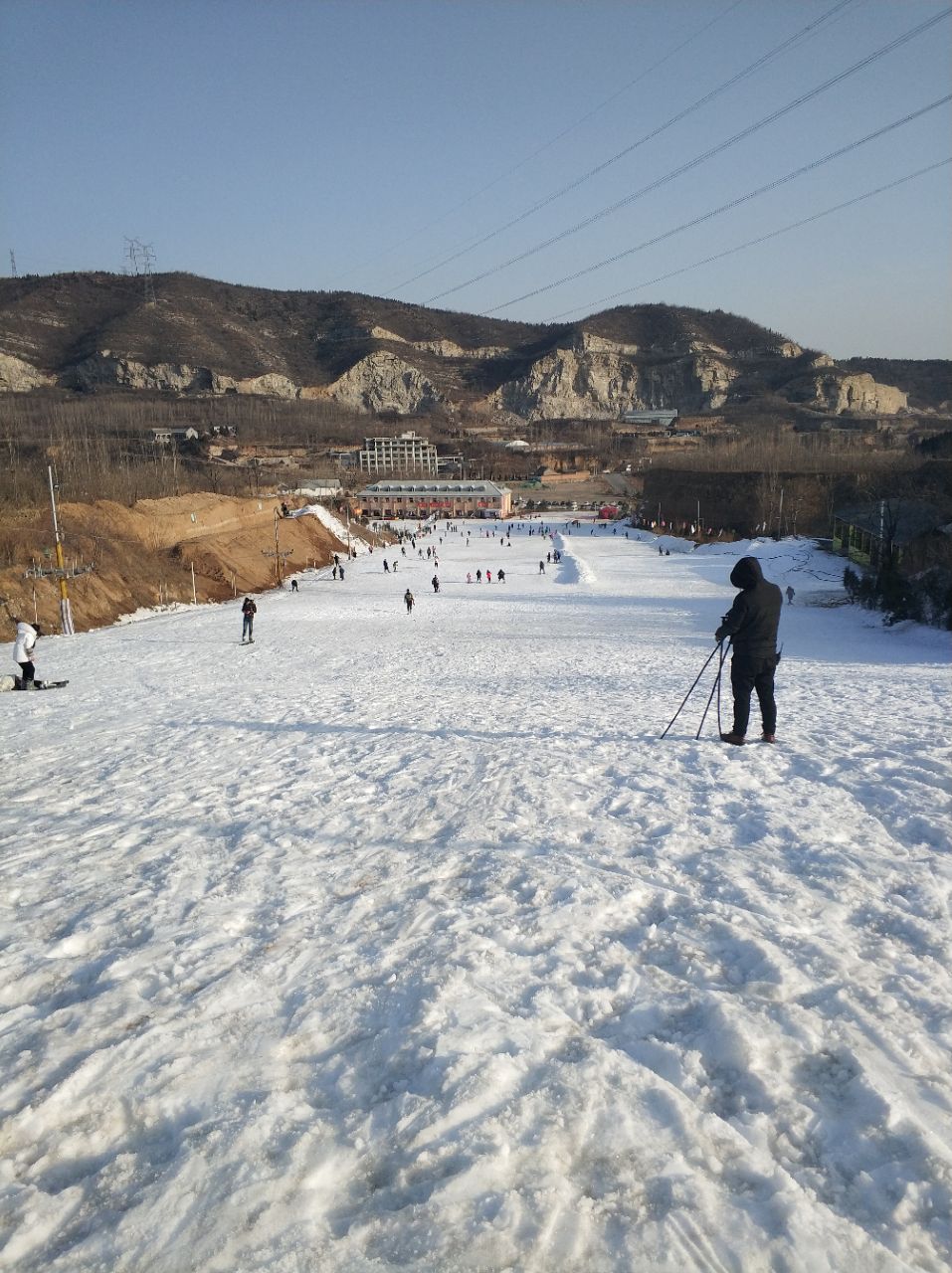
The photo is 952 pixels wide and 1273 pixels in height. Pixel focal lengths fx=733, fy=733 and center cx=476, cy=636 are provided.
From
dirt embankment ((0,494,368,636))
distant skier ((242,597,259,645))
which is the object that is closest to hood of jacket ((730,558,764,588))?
distant skier ((242,597,259,645))

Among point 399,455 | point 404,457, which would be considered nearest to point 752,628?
point 404,457

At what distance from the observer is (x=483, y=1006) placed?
342 centimetres

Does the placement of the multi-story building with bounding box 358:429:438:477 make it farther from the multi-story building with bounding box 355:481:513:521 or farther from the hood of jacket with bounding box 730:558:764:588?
the hood of jacket with bounding box 730:558:764:588

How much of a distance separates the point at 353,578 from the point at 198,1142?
148 feet

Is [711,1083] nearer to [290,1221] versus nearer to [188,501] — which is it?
[290,1221]

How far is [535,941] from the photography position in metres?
3.97

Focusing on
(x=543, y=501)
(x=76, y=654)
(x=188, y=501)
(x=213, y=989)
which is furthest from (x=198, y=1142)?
(x=543, y=501)

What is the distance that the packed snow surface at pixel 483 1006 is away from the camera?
2451 mm

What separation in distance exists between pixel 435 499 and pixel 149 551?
87577 millimetres

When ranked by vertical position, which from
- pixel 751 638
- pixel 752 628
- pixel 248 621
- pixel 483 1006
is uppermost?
pixel 752 628

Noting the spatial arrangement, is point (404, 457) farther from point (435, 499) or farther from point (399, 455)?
point (435, 499)

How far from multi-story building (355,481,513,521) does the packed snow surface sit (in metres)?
119

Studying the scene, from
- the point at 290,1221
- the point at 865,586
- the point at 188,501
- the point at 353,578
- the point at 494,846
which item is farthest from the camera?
the point at 188,501

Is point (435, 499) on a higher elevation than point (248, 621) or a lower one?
higher
